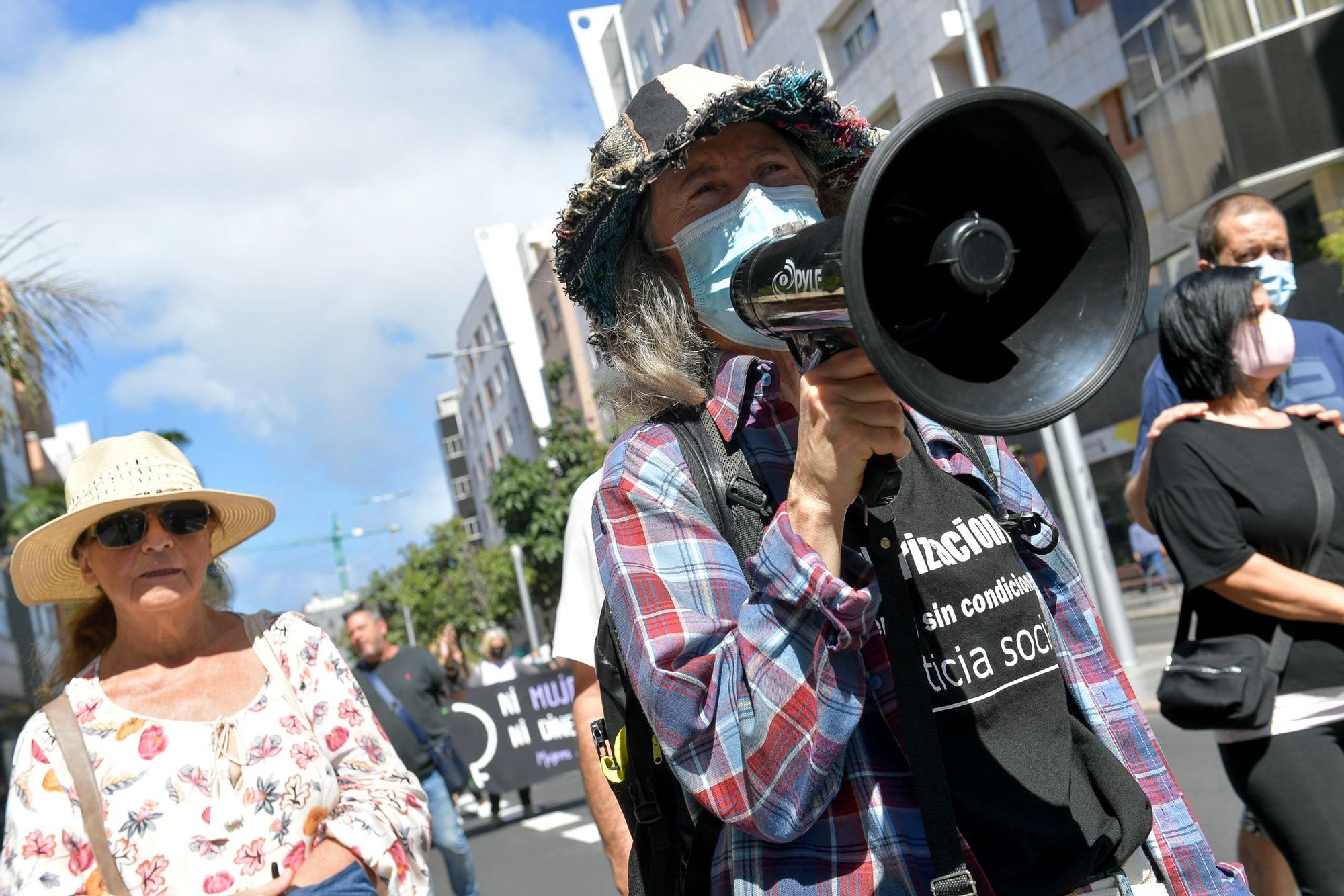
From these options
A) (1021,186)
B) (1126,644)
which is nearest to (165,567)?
(1021,186)

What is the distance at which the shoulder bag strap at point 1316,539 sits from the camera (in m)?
3.17

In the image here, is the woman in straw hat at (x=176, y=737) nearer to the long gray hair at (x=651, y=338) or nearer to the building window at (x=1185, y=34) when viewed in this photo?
the long gray hair at (x=651, y=338)

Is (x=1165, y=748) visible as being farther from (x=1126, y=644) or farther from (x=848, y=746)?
(x=848, y=746)

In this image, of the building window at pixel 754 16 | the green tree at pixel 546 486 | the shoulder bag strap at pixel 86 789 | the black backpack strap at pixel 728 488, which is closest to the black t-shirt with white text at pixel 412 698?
the shoulder bag strap at pixel 86 789

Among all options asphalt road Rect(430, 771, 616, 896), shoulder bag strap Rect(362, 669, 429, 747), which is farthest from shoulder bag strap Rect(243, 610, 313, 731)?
shoulder bag strap Rect(362, 669, 429, 747)

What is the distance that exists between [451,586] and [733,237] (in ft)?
184

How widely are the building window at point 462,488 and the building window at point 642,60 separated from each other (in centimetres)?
5839

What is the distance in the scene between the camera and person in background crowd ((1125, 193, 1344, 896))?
3312 millimetres

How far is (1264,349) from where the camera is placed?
3402mm

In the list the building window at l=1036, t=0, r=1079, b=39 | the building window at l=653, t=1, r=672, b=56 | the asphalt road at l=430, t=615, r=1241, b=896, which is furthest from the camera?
the building window at l=653, t=1, r=672, b=56

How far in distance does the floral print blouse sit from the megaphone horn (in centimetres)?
191

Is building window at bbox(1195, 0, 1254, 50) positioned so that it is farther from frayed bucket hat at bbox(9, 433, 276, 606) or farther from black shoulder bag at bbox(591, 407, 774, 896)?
black shoulder bag at bbox(591, 407, 774, 896)

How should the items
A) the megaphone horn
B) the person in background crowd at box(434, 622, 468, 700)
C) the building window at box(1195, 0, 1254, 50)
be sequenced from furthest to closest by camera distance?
1. the building window at box(1195, 0, 1254, 50)
2. the person in background crowd at box(434, 622, 468, 700)
3. the megaphone horn

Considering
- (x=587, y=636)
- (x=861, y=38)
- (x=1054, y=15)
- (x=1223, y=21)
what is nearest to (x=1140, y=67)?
(x=1223, y=21)
